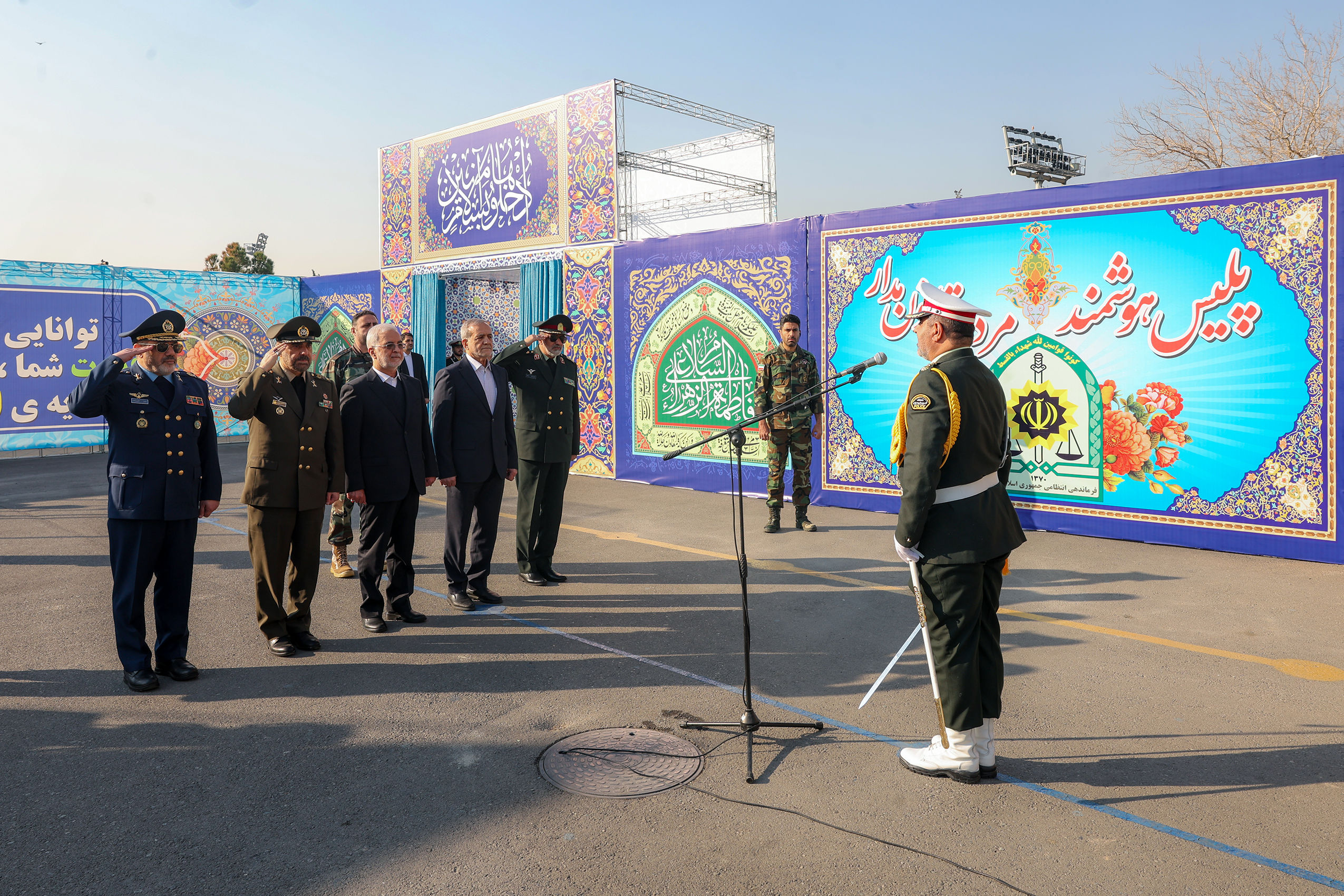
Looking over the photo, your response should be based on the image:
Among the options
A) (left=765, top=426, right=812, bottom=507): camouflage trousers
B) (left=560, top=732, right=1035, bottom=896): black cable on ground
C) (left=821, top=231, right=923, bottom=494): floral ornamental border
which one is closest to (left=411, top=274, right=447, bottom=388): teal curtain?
(left=821, top=231, right=923, bottom=494): floral ornamental border

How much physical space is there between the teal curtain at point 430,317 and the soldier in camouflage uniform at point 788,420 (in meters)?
8.77

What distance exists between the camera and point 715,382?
37.1ft

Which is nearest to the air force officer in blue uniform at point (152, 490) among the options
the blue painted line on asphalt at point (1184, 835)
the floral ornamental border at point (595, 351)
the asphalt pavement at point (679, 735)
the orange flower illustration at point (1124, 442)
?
the asphalt pavement at point (679, 735)

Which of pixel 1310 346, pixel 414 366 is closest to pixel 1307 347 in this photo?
pixel 1310 346

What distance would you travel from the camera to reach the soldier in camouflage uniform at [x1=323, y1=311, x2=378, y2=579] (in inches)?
270

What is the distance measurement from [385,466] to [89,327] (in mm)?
14547

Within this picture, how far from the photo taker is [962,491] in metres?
3.40

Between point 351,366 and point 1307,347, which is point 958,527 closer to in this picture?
point 351,366

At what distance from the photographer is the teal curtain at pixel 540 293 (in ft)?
44.5

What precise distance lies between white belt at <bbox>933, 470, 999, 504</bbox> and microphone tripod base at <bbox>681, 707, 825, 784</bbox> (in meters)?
1.14

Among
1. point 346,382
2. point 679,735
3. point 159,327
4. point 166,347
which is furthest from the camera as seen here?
point 346,382

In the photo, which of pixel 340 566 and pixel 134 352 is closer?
pixel 134 352

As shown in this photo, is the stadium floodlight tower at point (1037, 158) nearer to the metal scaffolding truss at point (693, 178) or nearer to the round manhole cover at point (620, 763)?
the metal scaffolding truss at point (693, 178)

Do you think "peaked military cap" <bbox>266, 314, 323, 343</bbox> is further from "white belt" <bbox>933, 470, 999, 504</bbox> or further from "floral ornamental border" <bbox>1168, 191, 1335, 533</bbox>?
"floral ornamental border" <bbox>1168, 191, 1335, 533</bbox>
